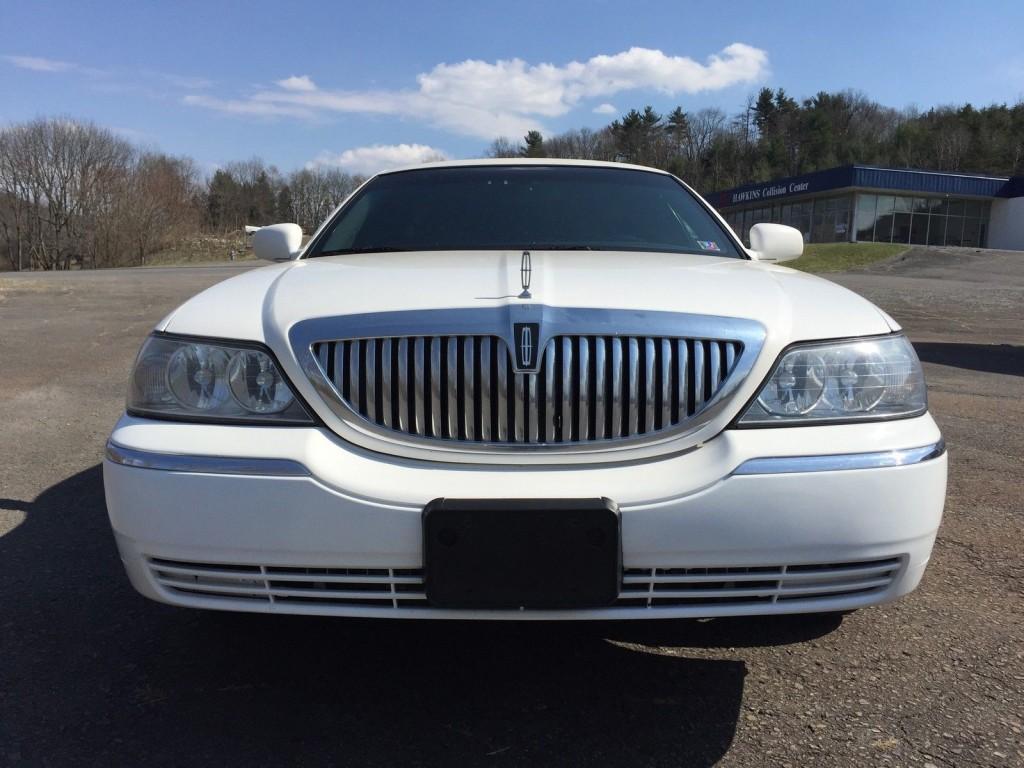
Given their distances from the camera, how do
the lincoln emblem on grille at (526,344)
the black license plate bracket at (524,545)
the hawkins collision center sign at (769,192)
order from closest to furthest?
the black license plate bracket at (524,545) → the lincoln emblem on grille at (526,344) → the hawkins collision center sign at (769,192)

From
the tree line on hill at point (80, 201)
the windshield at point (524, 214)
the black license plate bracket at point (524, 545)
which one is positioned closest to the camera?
the black license plate bracket at point (524, 545)

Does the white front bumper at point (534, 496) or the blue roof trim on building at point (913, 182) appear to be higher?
the blue roof trim on building at point (913, 182)

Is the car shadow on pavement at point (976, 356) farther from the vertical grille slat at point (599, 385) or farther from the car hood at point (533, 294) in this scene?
the vertical grille slat at point (599, 385)

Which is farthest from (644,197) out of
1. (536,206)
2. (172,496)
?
(172,496)

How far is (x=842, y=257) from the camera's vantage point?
31266 millimetres

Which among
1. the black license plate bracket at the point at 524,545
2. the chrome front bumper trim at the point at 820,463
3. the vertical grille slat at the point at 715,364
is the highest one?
the vertical grille slat at the point at 715,364

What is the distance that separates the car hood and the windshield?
24.0 inches

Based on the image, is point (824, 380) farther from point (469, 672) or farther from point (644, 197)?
point (644, 197)

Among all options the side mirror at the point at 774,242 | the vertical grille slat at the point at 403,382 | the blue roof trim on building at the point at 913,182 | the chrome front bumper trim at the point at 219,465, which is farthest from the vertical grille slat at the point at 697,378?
the blue roof trim on building at the point at 913,182

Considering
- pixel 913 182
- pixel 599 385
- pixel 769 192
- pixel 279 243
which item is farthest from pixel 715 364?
pixel 769 192

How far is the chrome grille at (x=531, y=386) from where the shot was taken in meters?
1.83

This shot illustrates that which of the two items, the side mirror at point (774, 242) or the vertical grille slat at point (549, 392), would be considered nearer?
the vertical grille slat at point (549, 392)

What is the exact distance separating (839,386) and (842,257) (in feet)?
106

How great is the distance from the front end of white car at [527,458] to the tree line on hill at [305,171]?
172ft
